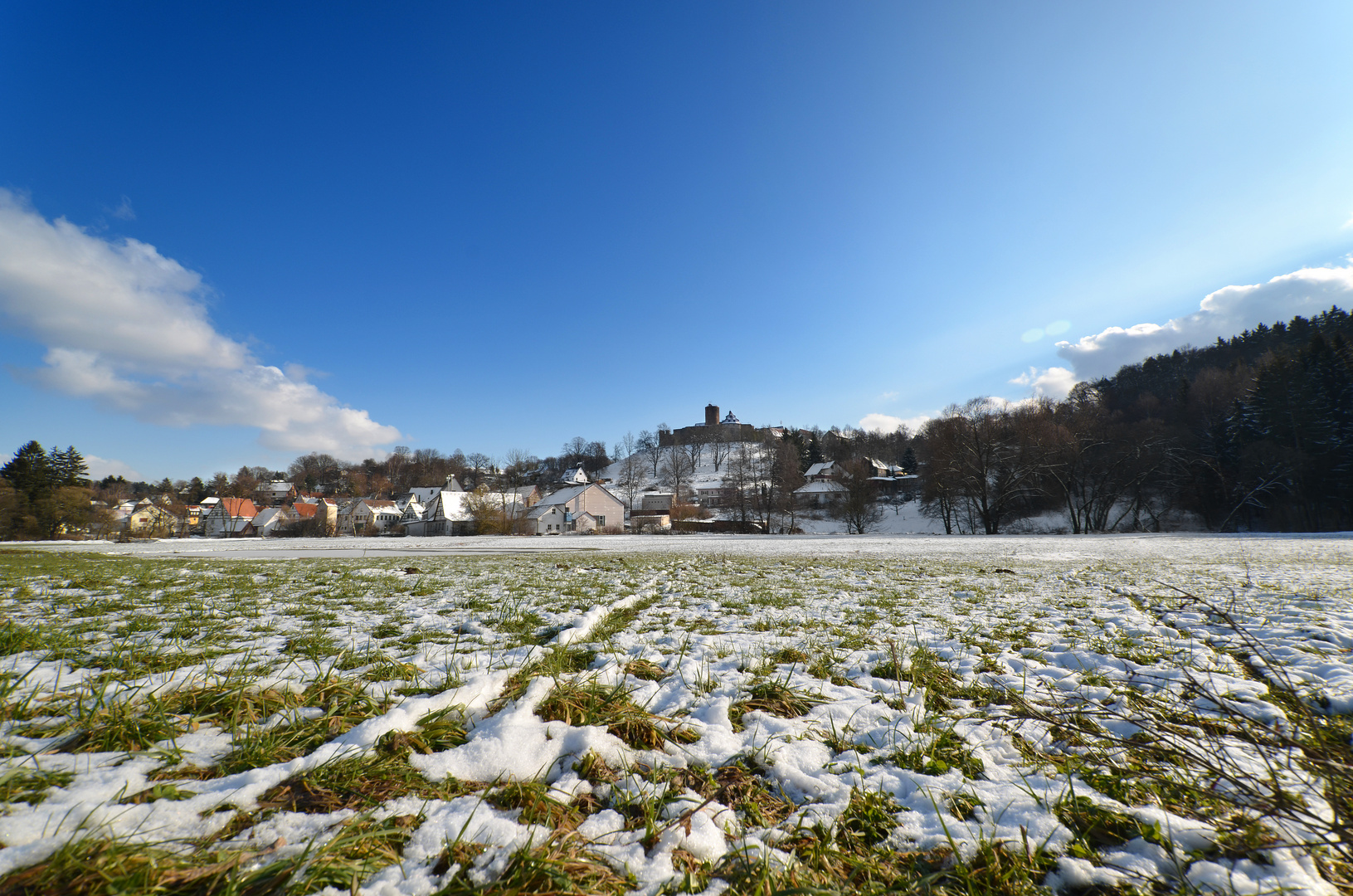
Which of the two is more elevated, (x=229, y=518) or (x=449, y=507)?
(x=449, y=507)

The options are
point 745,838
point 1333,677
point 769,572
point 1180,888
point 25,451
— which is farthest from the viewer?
point 25,451

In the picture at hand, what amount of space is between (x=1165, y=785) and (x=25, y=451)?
7725 centimetres

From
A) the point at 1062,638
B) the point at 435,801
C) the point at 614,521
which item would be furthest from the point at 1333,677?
the point at 614,521

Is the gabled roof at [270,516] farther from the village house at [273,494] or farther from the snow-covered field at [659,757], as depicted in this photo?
the snow-covered field at [659,757]

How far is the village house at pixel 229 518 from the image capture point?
71.2m

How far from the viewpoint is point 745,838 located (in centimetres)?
184

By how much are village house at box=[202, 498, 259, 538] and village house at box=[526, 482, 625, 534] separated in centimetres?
4493

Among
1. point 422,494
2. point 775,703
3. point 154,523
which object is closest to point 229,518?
point 154,523

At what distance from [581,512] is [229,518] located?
5532 centimetres

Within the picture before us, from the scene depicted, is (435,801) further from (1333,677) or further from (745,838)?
A: (1333,677)

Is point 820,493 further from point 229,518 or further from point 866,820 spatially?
point 229,518

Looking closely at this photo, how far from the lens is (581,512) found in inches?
2459

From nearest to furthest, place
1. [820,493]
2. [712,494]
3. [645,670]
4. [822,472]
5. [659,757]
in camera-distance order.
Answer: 1. [659,757]
2. [645,670]
3. [820,493]
4. [712,494]
5. [822,472]

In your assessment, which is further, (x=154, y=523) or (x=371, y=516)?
(x=371, y=516)
